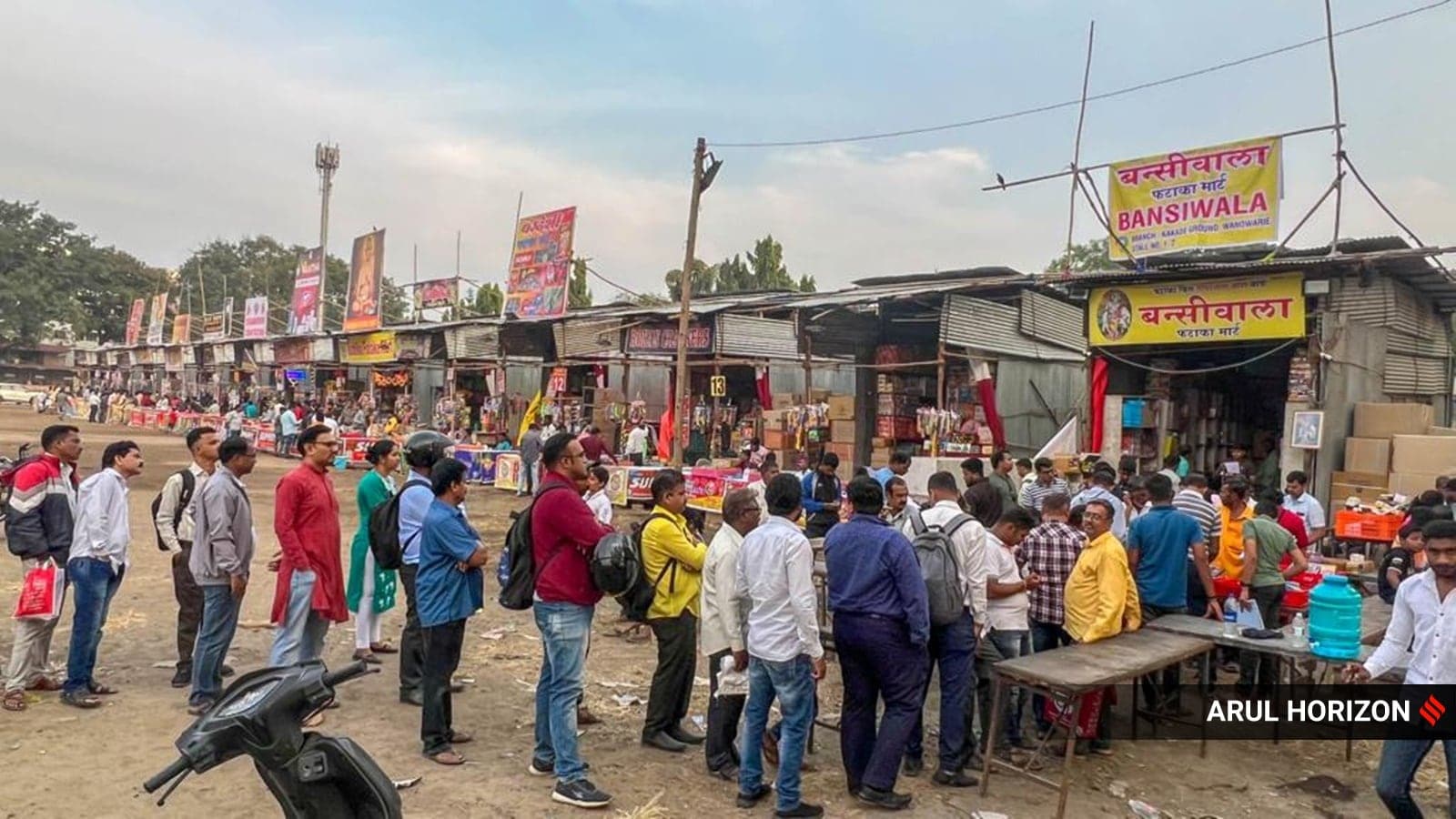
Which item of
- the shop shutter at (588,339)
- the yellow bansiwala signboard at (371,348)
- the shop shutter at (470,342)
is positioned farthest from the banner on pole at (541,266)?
the yellow bansiwala signboard at (371,348)

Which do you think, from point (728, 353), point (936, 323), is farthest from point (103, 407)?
point (936, 323)

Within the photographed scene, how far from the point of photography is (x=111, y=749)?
16.6 ft

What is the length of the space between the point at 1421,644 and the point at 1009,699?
227cm

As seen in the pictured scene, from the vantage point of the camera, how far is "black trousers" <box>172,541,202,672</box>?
251 inches

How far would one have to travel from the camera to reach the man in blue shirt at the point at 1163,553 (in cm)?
617

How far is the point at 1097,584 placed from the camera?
5492 millimetres

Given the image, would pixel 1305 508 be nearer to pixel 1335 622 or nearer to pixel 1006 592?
pixel 1335 622

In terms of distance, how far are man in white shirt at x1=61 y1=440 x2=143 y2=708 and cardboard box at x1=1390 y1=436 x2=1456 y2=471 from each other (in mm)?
12412

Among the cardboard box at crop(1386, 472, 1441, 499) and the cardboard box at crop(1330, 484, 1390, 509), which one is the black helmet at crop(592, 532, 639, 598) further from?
the cardboard box at crop(1386, 472, 1441, 499)

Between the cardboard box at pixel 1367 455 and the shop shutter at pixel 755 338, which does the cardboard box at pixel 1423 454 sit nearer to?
the cardboard box at pixel 1367 455

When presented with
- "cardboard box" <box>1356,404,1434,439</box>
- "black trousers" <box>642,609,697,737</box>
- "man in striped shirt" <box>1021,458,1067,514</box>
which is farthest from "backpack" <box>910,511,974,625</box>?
"cardboard box" <box>1356,404,1434,439</box>

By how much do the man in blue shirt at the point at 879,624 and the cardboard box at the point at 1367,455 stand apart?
8789 millimetres

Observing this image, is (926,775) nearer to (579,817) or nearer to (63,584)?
(579,817)

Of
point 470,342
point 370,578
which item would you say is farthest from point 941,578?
point 470,342
